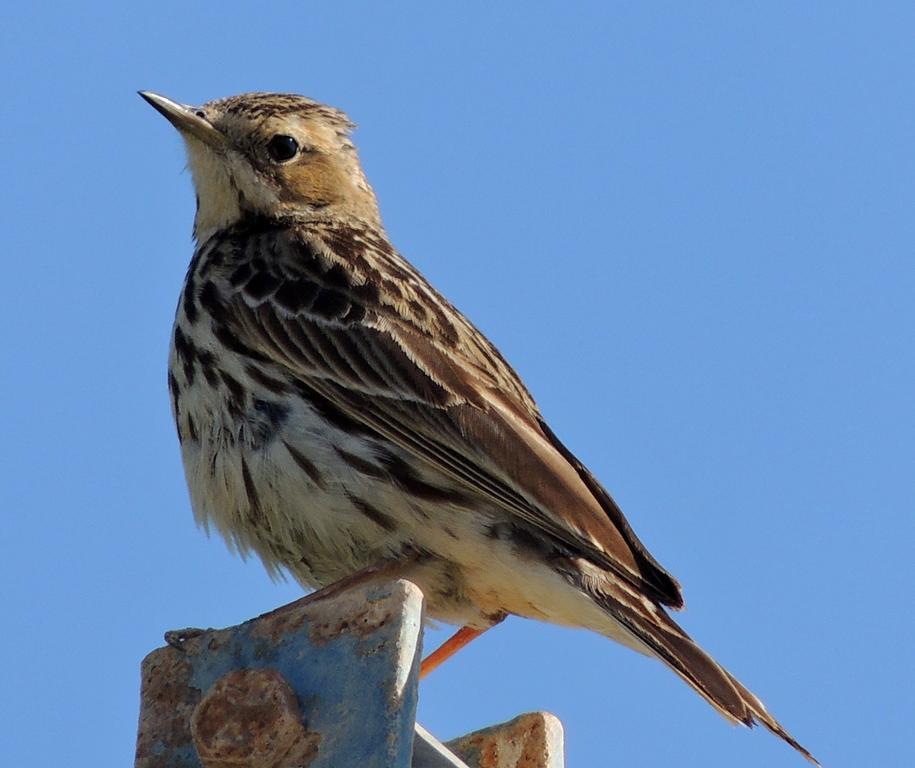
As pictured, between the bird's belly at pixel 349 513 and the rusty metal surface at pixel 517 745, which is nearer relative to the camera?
the rusty metal surface at pixel 517 745

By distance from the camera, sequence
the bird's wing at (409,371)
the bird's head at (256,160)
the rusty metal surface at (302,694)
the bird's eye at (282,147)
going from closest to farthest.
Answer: the rusty metal surface at (302,694)
the bird's wing at (409,371)
the bird's head at (256,160)
the bird's eye at (282,147)

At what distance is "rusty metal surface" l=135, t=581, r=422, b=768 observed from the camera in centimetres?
479

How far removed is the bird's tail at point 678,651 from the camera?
6.89 metres

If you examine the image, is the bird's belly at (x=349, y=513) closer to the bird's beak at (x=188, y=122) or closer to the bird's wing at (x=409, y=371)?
the bird's wing at (x=409, y=371)

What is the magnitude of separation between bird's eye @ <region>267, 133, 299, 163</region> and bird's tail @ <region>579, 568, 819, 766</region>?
13.5ft

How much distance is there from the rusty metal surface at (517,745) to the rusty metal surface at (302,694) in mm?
1105

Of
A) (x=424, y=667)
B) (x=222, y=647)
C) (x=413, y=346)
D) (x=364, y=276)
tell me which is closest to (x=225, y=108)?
(x=364, y=276)

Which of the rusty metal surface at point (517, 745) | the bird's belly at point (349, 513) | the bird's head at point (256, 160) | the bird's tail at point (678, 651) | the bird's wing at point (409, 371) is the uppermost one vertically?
the bird's head at point (256, 160)

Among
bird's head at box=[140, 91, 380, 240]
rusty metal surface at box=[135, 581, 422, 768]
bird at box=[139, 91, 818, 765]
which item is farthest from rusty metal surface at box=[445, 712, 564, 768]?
bird's head at box=[140, 91, 380, 240]

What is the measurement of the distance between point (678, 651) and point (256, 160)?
4.75 m

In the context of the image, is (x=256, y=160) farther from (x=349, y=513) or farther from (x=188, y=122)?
(x=349, y=513)

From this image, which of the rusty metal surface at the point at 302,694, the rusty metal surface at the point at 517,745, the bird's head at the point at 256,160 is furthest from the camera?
the bird's head at the point at 256,160

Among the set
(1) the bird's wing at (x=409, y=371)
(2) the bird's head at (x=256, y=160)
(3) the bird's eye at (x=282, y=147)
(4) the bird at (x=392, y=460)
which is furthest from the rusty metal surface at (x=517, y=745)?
(3) the bird's eye at (x=282, y=147)

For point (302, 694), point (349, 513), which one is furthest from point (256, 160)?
point (302, 694)
